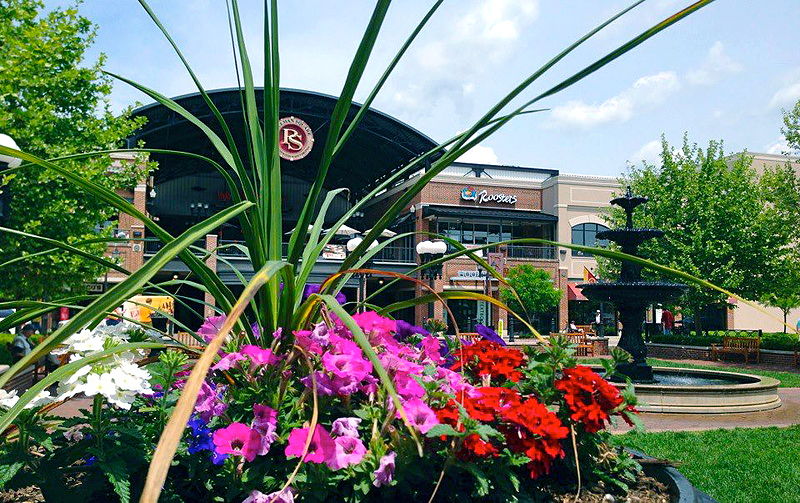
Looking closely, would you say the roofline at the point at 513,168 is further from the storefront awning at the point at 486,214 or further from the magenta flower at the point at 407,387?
the magenta flower at the point at 407,387

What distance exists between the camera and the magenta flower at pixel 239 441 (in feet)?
5.80

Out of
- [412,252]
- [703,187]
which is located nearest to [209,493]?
[703,187]

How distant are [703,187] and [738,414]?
59.8 feet

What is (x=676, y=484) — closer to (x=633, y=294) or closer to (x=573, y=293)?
(x=633, y=294)

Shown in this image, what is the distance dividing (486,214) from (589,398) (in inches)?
1309

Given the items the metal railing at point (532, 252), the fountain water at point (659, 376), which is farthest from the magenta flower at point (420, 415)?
the metal railing at point (532, 252)

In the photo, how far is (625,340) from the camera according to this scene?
12.2 meters

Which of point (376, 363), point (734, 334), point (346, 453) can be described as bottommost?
point (734, 334)

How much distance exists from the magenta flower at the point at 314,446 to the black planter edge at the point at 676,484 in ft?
4.13

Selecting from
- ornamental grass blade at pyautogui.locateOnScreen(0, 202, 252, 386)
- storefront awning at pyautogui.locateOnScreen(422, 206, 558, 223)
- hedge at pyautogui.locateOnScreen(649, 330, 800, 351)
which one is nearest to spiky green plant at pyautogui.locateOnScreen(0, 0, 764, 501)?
ornamental grass blade at pyautogui.locateOnScreen(0, 202, 252, 386)

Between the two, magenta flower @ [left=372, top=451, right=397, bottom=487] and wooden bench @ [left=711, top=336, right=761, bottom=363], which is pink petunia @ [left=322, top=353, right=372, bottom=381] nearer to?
magenta flower @ [left=372, top=451, right=397, bottom=487]

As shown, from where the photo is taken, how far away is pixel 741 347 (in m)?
19.9

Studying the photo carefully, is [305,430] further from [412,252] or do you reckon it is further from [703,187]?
[412,252]

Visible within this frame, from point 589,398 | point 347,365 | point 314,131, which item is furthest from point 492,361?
point 314,131
